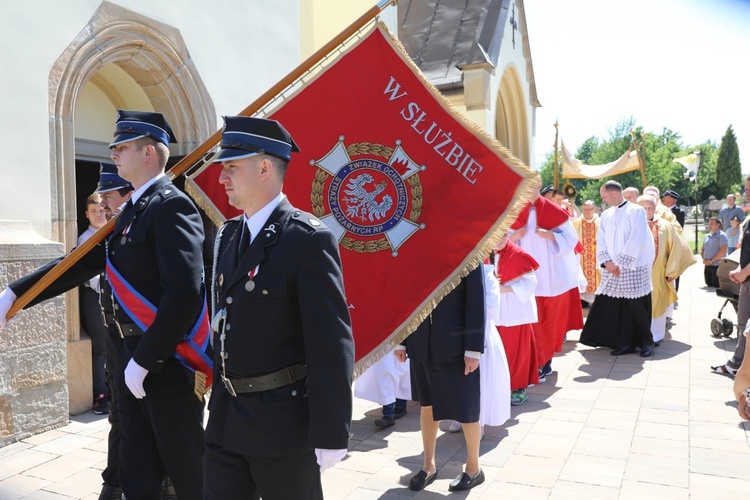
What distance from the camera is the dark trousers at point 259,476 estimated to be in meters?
2.23

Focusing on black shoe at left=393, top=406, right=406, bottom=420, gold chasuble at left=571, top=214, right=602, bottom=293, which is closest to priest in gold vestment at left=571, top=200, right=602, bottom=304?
gold chasuble at left=571, top=214, right=602, bottom=293

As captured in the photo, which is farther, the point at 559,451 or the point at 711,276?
the point at 711,276

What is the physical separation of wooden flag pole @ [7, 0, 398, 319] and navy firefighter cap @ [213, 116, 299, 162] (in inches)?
28.5

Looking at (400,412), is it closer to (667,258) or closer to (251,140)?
(251,140)

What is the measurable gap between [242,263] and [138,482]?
1.29 m

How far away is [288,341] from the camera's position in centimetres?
226

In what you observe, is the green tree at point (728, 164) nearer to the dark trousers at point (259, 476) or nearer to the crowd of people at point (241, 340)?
the crowd of people at point (241, 340)

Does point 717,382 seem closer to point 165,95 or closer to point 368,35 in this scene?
point 368,35

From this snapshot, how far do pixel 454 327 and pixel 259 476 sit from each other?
183cm

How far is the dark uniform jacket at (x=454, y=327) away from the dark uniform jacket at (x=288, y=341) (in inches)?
64.9

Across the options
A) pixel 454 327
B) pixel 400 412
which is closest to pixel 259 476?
pixel 454 327

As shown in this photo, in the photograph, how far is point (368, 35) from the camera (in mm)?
3725

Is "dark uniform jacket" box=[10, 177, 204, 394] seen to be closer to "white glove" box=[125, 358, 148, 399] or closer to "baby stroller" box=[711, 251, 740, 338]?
"white glove" box=[125, 358, 148, 399]

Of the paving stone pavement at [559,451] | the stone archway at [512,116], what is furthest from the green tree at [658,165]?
the paving stone pavement at [559,451]
